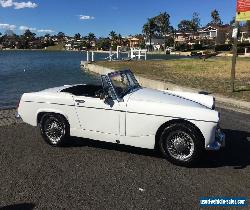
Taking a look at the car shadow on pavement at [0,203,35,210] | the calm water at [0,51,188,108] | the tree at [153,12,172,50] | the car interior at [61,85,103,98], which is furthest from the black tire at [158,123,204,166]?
the tree at [153,12,172,50]

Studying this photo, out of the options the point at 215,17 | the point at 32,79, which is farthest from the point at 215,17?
the point at 32,79

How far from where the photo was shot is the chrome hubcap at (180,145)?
19.2 ft

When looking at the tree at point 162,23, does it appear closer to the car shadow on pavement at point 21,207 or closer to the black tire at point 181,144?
the black tire at point 181,144

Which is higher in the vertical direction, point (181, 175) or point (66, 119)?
point (66, 119)

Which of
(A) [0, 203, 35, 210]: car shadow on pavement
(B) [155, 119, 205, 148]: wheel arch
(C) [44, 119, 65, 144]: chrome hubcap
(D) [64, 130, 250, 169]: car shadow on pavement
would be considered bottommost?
(A) [0, 203, 35, 210]: car shadow on pavement

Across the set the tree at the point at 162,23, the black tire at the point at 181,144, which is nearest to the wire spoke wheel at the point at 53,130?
the black tire at the point at 181,144

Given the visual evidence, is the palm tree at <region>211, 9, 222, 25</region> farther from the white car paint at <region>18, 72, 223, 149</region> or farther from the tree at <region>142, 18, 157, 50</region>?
the white car paint at <region>18, 72, 223, 149</region>

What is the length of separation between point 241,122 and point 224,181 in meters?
4.35

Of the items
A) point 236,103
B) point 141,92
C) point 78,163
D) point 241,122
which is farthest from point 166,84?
point 78,163

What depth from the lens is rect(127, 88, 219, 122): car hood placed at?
5.76 meters

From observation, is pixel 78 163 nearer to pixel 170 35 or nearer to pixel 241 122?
pixel 241 122

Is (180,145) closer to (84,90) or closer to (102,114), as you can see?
(102,114)

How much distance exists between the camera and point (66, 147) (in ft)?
23.3

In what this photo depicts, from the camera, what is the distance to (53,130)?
7059mm
